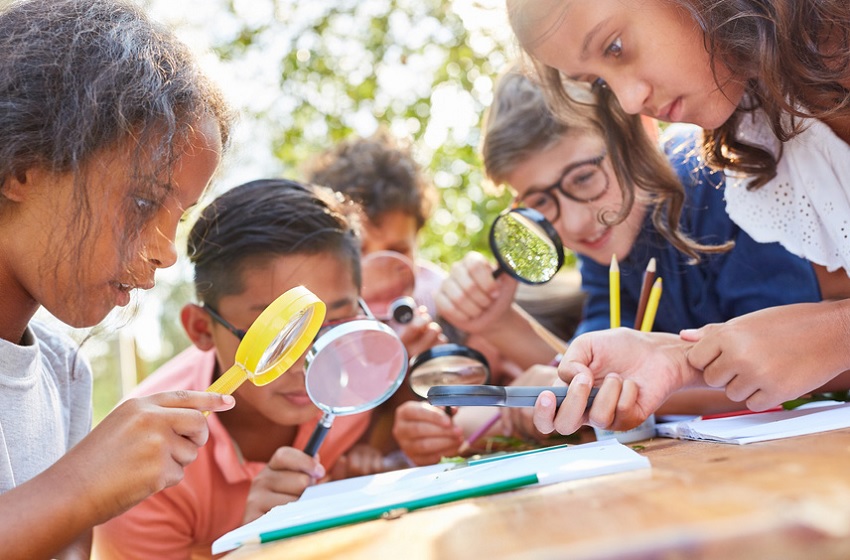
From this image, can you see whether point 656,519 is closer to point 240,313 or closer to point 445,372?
point 445,372

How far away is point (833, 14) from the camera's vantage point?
156 centimetres

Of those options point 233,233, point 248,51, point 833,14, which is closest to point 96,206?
point 233,233

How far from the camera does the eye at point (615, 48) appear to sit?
5.49 feet

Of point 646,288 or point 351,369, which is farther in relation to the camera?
point 646,288

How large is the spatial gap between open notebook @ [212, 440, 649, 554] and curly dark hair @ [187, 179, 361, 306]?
0.96m

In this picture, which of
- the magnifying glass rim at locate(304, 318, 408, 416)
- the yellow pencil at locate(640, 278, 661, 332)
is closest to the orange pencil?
the yellow pencil at locate(640, 278, 661, 332)

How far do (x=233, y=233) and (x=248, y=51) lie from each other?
9.00 ft

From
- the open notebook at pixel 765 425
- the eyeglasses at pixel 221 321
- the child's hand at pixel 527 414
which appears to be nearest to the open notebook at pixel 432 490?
the open notebook at pixel 765 425

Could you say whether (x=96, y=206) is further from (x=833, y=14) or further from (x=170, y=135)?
(x=833, y=14)

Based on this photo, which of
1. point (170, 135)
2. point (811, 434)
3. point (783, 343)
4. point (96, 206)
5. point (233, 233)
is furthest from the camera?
point (233, 233)

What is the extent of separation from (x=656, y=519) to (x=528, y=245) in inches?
55.5

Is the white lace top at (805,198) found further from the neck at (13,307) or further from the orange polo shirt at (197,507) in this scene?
the neck at (13,307)

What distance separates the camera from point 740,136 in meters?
1.89

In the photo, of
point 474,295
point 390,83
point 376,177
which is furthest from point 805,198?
point 390,83
